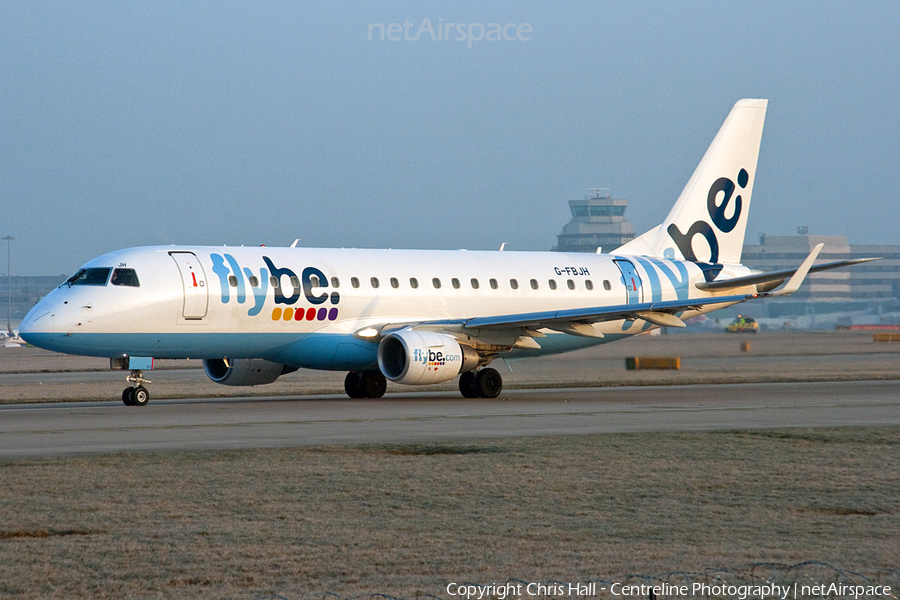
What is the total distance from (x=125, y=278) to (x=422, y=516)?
56.7 feet

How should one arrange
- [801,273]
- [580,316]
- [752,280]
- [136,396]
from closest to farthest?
[136,396] → [580,316] → [801,273] → [752,280]

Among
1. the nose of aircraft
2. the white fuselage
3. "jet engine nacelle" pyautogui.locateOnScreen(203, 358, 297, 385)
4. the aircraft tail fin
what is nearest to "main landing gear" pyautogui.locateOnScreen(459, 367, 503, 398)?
the white fuselage

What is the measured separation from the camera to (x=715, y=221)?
3622 centimetres

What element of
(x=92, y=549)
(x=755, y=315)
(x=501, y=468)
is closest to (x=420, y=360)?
(x=501, y=468)

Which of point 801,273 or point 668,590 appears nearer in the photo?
point 668,590

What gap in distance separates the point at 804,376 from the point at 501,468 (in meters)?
26.2

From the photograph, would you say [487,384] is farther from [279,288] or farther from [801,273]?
[801,273]

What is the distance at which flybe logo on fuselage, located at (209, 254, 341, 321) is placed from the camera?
88.4 ft

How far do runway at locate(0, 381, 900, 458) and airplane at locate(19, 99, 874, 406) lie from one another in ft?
3.79

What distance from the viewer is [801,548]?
29.3 feet

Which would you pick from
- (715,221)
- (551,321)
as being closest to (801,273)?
(551,321)

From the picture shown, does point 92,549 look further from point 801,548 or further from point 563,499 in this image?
point 801,548

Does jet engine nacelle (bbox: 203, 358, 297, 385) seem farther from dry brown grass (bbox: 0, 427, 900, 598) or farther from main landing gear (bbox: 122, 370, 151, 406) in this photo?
dry brown grass (bbox: 0, 427, 900, 598)

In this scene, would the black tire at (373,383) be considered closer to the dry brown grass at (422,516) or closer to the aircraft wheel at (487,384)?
the aircraft wheel at (487,384)
